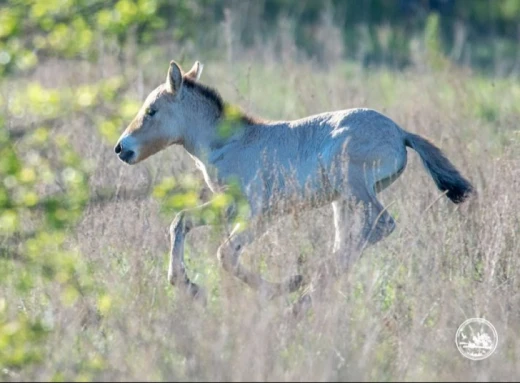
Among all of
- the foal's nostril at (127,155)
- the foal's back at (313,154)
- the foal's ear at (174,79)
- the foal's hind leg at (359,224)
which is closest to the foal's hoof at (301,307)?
the foal's hind leg at (359,224)

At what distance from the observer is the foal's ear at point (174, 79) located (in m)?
9.11

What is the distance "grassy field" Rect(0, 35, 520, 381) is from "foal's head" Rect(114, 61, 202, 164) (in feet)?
1.26

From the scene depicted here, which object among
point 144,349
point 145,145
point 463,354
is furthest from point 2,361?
point 145,145

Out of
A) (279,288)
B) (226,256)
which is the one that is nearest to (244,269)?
(226,256)

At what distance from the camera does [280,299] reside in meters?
6.95

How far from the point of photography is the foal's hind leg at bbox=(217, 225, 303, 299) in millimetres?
6975

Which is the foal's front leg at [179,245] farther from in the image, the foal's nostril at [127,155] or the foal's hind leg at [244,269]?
Answer: the foal's nostril at [127,155]

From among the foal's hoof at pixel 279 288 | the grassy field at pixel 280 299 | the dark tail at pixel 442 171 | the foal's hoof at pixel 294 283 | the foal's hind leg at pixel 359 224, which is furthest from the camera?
the dark tail at pixel 442 171

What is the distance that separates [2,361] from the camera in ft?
20.0

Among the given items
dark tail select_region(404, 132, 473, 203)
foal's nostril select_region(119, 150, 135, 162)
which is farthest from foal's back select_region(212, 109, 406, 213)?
foal's nostril select_region(119, 150, 135, 162)

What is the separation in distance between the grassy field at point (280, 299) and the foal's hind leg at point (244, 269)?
0.32 feet

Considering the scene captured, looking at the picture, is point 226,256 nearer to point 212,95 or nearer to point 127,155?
point 127,155

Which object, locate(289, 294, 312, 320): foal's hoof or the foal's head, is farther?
the foal's head

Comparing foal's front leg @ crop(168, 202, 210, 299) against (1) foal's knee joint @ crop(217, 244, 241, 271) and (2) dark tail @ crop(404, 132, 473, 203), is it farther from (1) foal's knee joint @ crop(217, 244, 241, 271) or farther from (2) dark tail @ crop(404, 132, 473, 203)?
(2) dark tail @ crop(404, 132, 473, 203)
